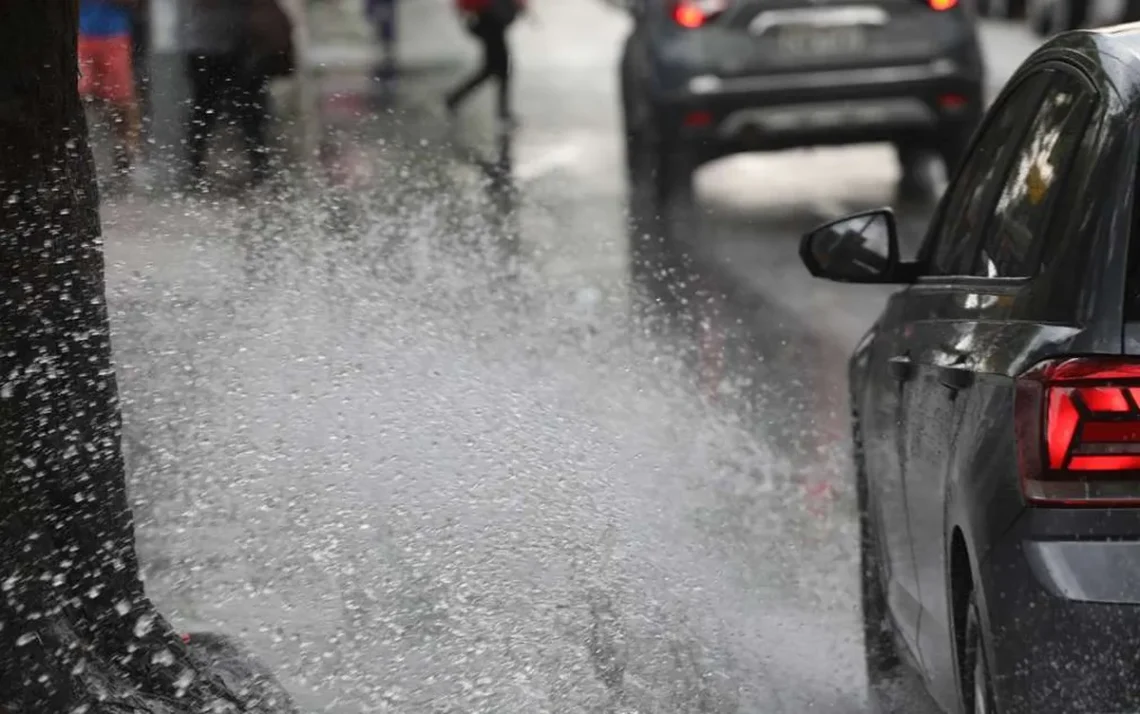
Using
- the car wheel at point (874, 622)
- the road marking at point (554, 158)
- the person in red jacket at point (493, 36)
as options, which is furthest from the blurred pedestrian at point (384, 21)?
the car wheel at point (874, 622)

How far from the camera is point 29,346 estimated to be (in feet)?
16.0

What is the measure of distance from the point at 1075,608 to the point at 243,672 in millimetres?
2486

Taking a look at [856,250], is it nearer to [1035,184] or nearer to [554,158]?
[1035,184]

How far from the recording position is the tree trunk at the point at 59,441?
470 centimetres

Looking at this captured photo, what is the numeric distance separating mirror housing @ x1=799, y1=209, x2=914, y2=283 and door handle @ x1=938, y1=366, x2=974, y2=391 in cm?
70

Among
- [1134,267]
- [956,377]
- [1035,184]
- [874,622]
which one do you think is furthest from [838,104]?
[1134,267]

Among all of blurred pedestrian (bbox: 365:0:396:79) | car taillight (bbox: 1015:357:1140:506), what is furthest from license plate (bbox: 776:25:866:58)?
blurred pedestrian (bbox: 365:0:396:79)

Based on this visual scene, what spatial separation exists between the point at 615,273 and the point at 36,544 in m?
6.85

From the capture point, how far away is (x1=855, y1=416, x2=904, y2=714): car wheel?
551 centimetres

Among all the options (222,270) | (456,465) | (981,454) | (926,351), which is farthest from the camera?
(222,270)

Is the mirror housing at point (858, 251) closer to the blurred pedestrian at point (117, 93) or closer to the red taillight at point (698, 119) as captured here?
the blurred pedestrian at point (117, 93)

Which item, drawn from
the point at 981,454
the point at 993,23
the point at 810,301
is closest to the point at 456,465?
the point at 981,454

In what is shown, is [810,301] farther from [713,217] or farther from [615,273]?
[713,217]

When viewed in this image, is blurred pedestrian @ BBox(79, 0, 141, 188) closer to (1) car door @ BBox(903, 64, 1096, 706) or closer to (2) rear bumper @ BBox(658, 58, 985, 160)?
(1) car door @ BBox(903, 64, 1096, 706)
